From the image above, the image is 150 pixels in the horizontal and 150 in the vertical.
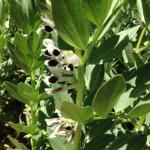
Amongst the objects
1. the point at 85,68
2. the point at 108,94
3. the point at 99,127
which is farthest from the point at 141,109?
the point at 99,127

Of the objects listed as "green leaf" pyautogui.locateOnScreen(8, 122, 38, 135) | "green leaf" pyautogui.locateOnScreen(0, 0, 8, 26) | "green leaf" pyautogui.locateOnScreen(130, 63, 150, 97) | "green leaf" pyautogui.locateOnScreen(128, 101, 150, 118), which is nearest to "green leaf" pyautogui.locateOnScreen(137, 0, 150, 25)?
"green leaf" pyautogui.locateOnScreen(130, 63, 150, 97)

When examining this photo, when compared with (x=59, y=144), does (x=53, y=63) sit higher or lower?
higher

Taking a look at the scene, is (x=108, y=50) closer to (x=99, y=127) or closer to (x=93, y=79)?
(x=93, y=79)

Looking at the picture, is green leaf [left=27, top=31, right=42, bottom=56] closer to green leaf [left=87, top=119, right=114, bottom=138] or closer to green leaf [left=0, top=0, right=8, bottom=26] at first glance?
green leaf [left=87, top=119, right=114, bottom=138]

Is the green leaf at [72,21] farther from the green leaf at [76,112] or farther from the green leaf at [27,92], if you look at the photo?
the green leaf at [27,92]

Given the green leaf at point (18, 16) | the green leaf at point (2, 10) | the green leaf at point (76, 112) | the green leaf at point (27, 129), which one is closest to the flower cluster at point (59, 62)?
the green leaf at point (76, 112)

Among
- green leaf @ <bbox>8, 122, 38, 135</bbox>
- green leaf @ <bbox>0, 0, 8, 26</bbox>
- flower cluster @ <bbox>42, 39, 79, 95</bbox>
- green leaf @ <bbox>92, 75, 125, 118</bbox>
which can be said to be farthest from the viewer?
green leaf @ <bbox>0, 0, 8, 26</bbox>

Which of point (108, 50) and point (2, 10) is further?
point (2, 10)
